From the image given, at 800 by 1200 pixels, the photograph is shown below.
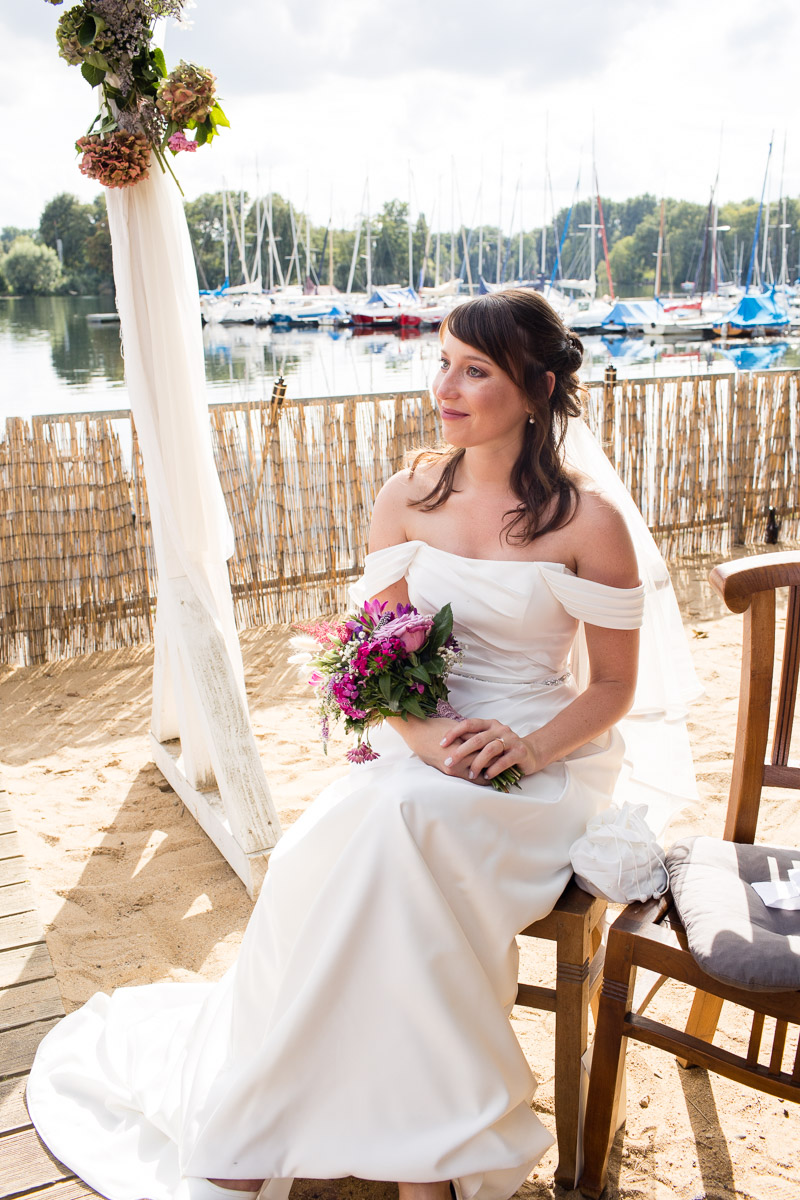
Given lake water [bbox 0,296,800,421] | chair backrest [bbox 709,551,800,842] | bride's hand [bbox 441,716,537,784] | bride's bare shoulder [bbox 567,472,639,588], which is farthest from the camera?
lake water [bbox 0,296,800,421]

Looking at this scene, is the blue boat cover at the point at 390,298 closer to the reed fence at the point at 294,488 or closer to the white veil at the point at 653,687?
the reed fence at the point at 294,488

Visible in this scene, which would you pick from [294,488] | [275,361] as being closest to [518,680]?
[294,488]

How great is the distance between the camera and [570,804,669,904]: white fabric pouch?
161 cm

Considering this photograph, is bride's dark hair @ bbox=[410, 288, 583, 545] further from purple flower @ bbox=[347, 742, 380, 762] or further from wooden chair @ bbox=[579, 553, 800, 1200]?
purple flower @ bbox=[347, 742, 380, 762]

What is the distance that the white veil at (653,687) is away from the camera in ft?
7.05

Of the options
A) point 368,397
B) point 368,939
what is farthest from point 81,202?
point 368,939

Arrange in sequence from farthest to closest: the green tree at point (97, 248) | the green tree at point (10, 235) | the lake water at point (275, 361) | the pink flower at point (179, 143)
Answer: the green tree at point (10, 235) < the green tree at point (97, 248) < the lake water at point (275, 361) < the pink flower at point (179, 143)

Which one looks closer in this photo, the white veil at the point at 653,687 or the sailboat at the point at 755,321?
the white veil at the point at 653,687

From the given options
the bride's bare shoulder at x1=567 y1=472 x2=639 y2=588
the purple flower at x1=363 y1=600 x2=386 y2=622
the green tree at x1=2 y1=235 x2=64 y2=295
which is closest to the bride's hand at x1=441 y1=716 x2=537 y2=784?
the purple flower at x1=363 y1=600 x2=386 y2=622

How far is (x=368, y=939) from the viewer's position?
1529mm

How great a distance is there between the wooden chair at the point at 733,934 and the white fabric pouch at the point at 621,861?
0.10ft

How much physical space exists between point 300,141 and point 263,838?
166ft

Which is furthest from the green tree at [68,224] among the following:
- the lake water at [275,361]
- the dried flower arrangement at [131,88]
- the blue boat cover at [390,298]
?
the dried flower arrangement at [131,88]

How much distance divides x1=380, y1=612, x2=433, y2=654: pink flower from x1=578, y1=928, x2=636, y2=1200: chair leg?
641 millimetres
